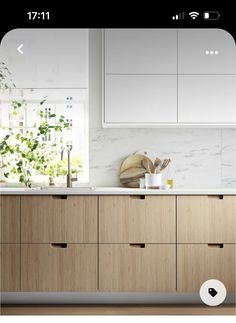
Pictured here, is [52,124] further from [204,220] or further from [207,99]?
[204,220]

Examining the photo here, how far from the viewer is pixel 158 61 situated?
2820 millimetres

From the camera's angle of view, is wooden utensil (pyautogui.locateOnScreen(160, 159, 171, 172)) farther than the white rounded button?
Yes

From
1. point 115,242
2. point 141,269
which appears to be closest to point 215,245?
point 141,269

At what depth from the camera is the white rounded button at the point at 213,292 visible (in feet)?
2.16

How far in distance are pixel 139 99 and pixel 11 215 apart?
97 centimetres

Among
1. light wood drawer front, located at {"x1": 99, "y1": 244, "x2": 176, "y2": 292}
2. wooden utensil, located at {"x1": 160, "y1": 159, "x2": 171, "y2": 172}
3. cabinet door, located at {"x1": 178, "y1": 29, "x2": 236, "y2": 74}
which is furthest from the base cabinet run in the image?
cabinet door, located at {"x1": 178, "y1": 29, "x2": 236, "y2": 74}

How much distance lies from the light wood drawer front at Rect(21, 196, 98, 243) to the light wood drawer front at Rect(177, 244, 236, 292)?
1.68ft

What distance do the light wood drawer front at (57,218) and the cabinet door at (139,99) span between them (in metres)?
0.54

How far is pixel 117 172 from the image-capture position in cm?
313

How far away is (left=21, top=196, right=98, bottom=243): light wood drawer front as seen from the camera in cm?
268

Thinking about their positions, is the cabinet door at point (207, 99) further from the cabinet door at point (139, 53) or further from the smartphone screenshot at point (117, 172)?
the cabinet door at point (139, 53)
